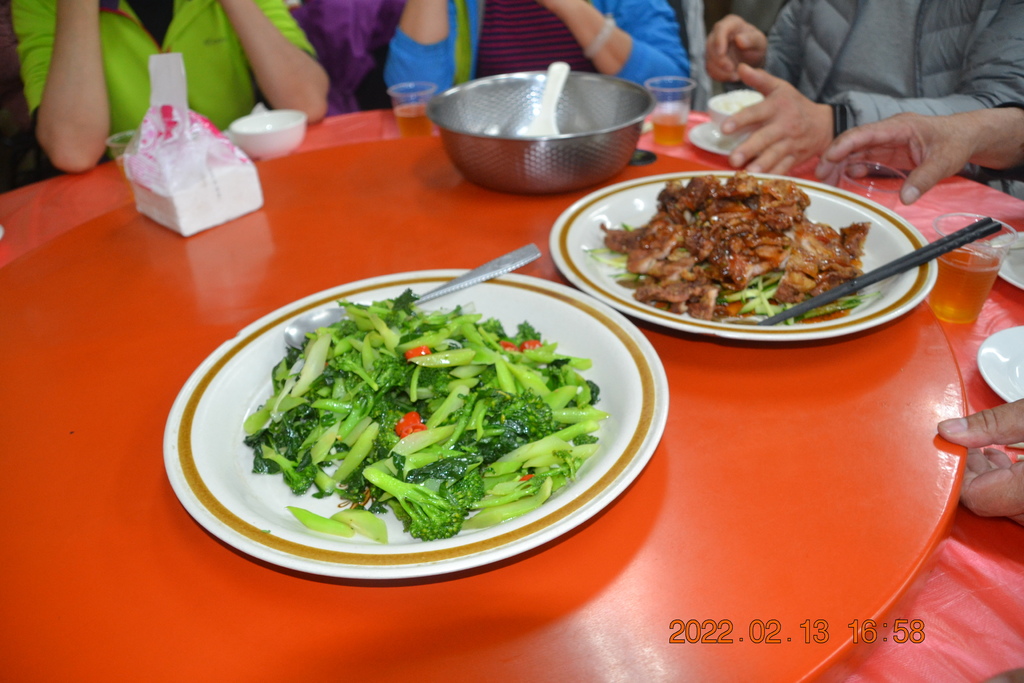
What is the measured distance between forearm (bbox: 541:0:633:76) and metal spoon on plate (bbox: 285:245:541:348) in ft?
8.40

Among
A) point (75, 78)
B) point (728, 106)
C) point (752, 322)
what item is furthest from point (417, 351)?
point (75, 78)

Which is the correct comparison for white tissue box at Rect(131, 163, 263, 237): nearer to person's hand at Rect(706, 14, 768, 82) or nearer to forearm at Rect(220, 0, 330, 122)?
forearm at Rect(220, 0, 330, 122)

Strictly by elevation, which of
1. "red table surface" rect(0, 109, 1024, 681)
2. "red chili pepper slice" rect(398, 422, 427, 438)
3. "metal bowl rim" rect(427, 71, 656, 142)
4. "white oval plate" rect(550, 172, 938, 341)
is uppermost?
"metal bowl rim" rect(427, 71, 656, 142)

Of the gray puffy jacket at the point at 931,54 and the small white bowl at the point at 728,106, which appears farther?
the small white bowl at the point at 728,106

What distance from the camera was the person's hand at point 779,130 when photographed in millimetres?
2264

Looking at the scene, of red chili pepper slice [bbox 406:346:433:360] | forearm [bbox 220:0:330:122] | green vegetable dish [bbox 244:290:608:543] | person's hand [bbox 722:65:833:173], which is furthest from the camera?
forearm [bbox 220:0:330:122]

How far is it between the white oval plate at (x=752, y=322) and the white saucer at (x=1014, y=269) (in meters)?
0.23

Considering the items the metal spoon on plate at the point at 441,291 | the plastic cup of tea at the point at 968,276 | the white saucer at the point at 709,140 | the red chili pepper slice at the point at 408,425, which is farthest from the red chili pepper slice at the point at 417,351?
the white saucer at the point at 709,140

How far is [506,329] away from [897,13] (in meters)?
2.67

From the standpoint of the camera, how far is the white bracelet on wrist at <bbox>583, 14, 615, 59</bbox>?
11.7 ft

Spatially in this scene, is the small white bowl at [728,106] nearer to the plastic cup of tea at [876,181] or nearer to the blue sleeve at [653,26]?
Result: the plastic cup of tea at [876,181]

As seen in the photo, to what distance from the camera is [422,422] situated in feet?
3.92

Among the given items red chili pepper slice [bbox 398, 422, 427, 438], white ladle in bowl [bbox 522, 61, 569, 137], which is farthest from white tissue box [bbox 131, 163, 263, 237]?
red chili pepper slice [bbox 398, 422, 427, 438]

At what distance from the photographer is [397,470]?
3.44 ft
